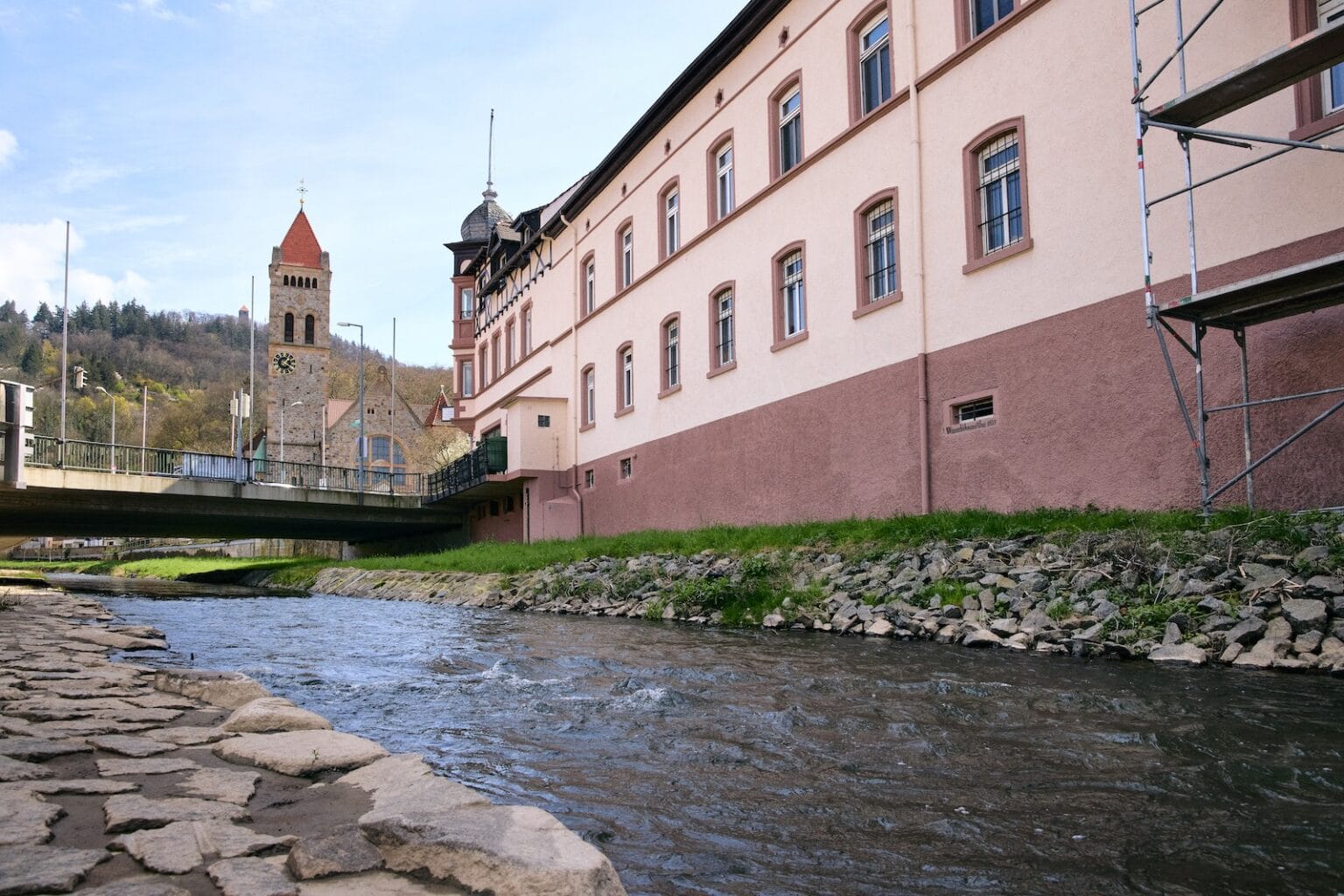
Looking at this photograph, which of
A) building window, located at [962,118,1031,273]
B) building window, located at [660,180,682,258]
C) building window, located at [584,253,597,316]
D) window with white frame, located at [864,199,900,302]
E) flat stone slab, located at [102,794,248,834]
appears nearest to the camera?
flat stone slab, located at [102,794,248,834]

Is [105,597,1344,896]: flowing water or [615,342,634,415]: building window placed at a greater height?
[615,342,634,415]: building window

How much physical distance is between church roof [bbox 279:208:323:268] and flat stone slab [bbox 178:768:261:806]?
264 ft

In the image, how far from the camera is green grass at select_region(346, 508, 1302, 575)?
33.2 feet

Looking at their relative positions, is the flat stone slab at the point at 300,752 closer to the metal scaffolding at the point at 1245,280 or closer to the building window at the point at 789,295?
the metal scaffolding at the point at 1245,280

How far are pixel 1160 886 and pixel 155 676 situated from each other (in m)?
5.85

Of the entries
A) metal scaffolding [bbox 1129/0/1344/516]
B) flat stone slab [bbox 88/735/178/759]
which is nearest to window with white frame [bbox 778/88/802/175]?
metal scaffolding [bbox 1129/0/1344/516]

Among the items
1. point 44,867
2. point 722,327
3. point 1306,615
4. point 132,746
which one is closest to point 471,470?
point 722,327

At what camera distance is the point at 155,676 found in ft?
21.0

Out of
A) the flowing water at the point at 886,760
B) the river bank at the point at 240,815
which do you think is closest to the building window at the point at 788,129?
the flowing water at the point at 886,760

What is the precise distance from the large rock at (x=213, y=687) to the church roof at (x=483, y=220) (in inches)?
1593

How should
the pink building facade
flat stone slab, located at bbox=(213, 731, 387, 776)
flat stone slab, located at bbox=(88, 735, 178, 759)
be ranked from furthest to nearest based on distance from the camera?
the pink building facade
flat stone slab, located at bbox=(88, 735, 178, 759)
flat stone slab, located at bbox=(213, 731, 387, 776)

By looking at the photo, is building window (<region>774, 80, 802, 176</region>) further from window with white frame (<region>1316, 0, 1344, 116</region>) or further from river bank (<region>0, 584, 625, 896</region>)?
river bank (<region>0, 584, 625, 896</region>)

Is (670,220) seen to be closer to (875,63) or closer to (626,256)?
(626,256)

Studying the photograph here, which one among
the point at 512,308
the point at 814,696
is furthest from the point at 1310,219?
the point at 512,308
